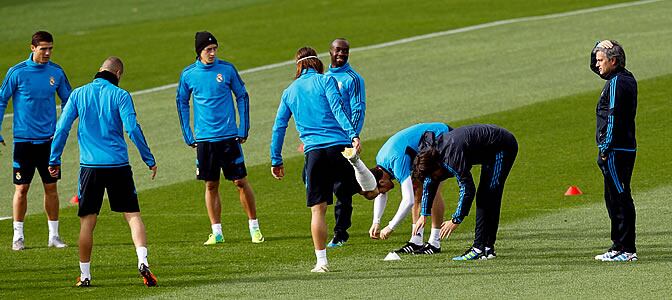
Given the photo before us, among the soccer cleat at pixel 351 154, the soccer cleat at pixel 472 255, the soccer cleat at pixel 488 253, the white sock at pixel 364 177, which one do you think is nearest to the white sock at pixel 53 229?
the white sock at pixel 364 177

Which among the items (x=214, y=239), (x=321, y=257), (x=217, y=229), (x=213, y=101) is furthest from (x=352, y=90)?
(x=321, y=257)

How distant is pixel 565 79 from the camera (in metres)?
27.5

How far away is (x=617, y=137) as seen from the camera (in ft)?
43.7

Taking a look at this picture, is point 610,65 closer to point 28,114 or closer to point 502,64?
point 28,114

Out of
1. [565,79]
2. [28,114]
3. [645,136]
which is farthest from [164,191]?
[565,79]

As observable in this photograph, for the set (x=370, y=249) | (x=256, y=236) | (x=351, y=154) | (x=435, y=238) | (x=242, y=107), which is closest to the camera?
(x=351, y=154)

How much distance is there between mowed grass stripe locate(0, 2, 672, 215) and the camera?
77.6 feet

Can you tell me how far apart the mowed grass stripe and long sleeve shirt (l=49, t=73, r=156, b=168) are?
6507 millimetres

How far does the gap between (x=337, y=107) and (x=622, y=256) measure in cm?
322

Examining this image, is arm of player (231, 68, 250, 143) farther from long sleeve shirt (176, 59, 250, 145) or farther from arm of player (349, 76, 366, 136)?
arm of player (349, 76, 366, 136)

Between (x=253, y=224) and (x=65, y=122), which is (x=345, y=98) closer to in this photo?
(x=253, y=224)

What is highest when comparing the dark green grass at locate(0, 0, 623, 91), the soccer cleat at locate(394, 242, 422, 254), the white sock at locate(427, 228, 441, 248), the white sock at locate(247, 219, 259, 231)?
the white sock at locate(427, 228, 441, 248)

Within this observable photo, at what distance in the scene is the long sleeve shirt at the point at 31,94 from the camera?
16359mm

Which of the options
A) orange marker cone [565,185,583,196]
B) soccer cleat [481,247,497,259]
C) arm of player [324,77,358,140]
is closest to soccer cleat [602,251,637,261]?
soccer cleat [481,247,497,259]
